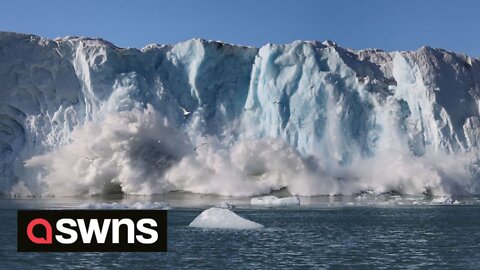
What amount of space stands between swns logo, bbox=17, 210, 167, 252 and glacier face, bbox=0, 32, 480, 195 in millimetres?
22030

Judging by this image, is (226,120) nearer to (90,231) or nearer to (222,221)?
(222,221)

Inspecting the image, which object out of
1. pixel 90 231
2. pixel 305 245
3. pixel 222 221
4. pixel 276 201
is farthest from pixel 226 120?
pixel 90 231

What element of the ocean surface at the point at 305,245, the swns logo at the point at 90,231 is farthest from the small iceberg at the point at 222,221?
the swns logo at the point at 90,231

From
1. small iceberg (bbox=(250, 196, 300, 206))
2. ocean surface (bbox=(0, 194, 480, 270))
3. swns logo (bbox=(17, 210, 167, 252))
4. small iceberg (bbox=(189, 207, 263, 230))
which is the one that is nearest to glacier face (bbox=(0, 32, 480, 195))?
small iceberg (bbox=(250, 196, 300, 206))

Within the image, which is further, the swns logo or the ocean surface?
the ocean surface

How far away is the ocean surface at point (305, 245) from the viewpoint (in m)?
14.6

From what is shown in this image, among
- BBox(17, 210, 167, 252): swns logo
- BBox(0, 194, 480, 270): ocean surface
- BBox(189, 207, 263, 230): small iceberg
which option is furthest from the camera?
BBox(189, 207, 263, 230): small iceberg

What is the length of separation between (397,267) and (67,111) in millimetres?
28884

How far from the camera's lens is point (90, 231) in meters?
13.2

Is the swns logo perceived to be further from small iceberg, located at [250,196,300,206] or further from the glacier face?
the glacier face

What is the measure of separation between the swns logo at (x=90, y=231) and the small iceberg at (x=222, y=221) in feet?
14.2

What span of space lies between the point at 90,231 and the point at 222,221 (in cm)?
898

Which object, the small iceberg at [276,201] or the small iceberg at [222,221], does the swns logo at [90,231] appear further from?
the small iceberg at [276,201]

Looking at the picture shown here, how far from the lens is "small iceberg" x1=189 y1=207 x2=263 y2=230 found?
848 inches
